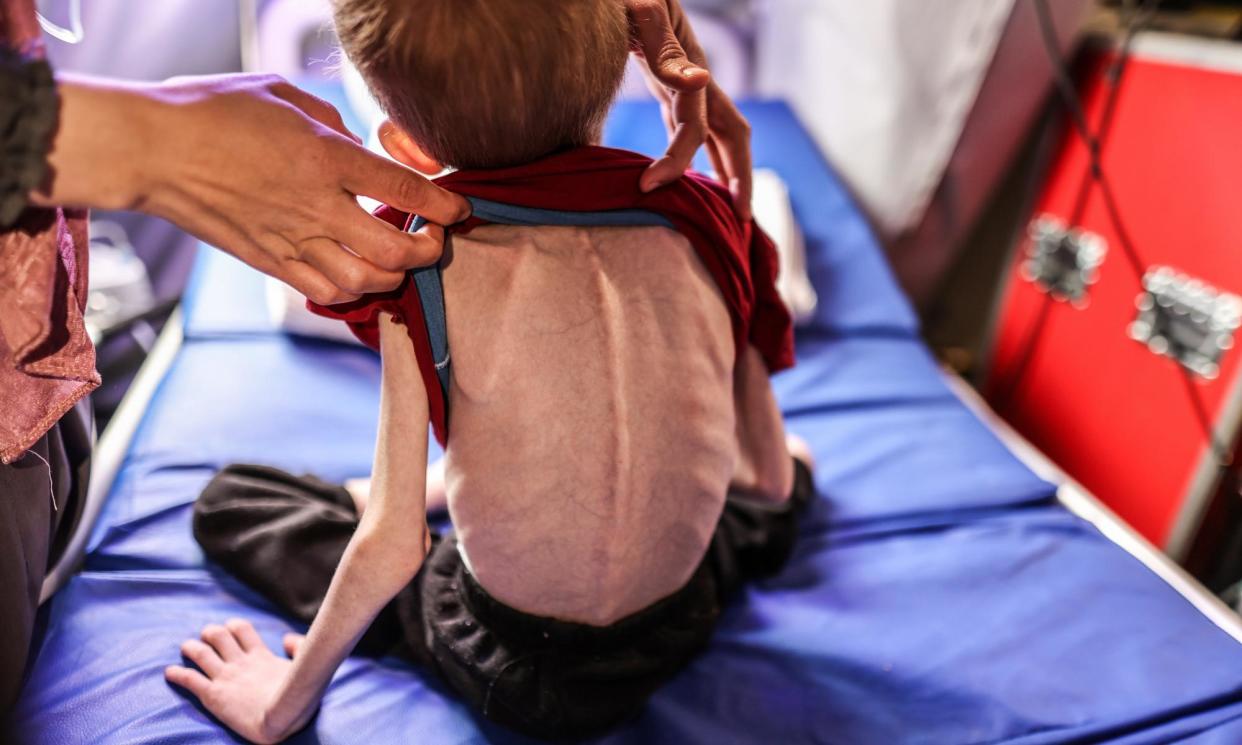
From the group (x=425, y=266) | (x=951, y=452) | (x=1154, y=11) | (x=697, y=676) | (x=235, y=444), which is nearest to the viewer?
(x=425, y=266)

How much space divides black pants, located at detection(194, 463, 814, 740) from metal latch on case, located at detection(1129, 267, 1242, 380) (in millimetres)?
833

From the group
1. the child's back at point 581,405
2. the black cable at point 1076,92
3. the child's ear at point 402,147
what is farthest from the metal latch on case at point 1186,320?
the child's ear at point 402,147

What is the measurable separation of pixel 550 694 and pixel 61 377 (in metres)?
0.51

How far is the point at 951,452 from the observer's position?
1.28 meters

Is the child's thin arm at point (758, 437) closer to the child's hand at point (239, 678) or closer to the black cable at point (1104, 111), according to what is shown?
the child's hand at point (239, 678)

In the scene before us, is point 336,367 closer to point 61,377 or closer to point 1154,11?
point 61,377

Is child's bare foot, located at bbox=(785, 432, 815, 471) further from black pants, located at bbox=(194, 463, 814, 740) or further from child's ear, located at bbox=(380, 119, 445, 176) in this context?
child's ear, located at bbox=(380, 119, 445, 176)

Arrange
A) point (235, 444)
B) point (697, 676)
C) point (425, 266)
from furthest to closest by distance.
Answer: point (235, 444) < point (697, 676) < point (425, 266)

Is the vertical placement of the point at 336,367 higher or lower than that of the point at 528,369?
lower

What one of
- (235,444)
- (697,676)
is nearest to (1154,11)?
(697,676)

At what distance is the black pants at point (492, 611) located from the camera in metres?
0.79

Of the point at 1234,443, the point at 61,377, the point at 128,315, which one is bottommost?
the point at 128,315

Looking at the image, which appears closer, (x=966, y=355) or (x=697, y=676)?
(x=697, y=676)

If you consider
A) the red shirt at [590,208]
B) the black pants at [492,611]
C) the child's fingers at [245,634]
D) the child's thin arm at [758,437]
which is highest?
the red shirt at [590,208]
